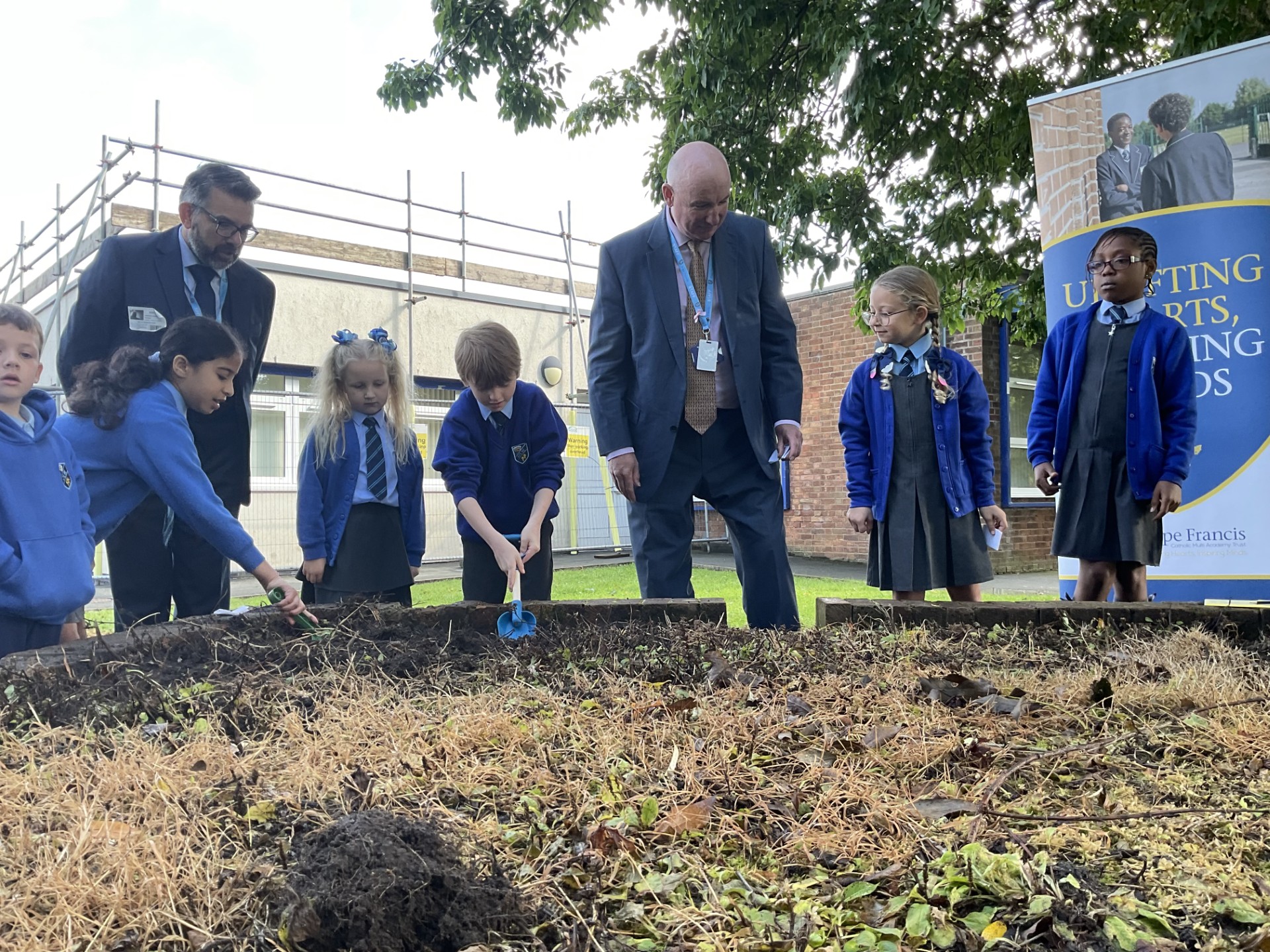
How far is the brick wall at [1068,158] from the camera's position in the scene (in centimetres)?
521

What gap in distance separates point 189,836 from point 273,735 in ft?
1.87

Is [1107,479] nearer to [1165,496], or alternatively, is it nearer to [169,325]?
[1165,496]

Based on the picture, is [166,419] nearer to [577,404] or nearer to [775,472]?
[775,472]

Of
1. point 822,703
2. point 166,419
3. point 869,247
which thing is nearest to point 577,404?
point 869,247

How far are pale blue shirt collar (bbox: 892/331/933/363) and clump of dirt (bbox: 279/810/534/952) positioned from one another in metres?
3.36

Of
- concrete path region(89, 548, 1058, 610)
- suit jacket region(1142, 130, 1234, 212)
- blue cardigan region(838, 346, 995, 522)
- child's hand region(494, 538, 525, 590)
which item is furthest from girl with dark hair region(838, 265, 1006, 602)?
concrete path region(89, 548, 1058, 610)

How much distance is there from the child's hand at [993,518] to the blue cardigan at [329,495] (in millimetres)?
2441

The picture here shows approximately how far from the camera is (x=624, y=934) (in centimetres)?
114

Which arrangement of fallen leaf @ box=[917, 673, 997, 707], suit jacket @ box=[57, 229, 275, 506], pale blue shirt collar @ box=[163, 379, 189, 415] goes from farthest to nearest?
suit jacket @ box=[57, 229, 275, 506] → pale blue shirt collar @ box=[163, 379, 189, 415] → fallen leaf @ box=[917, 673, 997, 707]

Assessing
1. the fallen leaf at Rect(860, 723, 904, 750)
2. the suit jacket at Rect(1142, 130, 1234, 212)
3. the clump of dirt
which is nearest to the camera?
the clump of dirt

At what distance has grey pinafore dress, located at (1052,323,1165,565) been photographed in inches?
150

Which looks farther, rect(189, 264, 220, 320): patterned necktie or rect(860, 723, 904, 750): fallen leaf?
rect(189, 264, 220, 320): patterned necktie

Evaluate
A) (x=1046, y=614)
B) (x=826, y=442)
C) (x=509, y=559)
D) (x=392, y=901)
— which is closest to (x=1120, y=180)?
(x=1046, y=614)

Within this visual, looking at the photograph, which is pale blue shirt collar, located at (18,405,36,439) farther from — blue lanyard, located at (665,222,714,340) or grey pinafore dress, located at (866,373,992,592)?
grey pinafore dress, located at (866,373,992,592)
